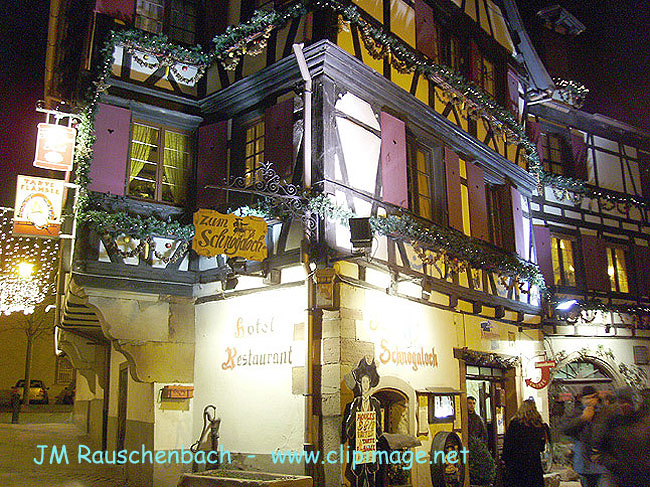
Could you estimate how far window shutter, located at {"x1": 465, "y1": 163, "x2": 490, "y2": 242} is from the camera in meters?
11.5

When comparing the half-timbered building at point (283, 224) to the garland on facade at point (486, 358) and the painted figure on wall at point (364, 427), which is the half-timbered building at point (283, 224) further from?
the painted figure on wall at point (364, 427)

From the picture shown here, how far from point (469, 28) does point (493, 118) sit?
6.29 ft

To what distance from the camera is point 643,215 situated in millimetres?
16969

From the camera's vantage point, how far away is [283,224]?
868 cm

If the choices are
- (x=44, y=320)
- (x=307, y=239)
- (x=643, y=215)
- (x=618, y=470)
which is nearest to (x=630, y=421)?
(x=618, y=470)

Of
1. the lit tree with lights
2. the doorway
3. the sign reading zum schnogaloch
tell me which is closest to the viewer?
the sign reading zum schnogaloch

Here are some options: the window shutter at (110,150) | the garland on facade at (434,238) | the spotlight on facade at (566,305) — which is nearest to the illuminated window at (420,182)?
the garland on facade at (434,238)

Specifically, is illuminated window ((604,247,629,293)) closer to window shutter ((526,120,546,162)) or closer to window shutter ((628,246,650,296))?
window shutter ((628,246,650,296))

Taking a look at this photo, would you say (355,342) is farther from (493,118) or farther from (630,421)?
(493,118)

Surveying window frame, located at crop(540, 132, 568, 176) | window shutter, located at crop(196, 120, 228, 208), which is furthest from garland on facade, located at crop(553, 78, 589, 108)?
window shutter, located at crop(196, 120, 228, 208)

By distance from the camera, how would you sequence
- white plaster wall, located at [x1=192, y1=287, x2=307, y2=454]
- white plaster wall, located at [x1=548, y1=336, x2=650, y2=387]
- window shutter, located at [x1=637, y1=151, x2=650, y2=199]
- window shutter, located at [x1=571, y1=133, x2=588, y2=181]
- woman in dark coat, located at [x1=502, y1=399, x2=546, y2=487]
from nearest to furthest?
1. woman in dark coat, located at [x1=502, y1=399, x2=546, y2=487]
2. white plaster wall, located at [x1=192, y1=287, x2=307, y2=454]
3. white plaster wall, located at [x1=548, y1=336, x2=650, y2=387]
4. window shutter, located at [x1=571, y1=133, x2=588, y2=181]
5. window shutter, located at [x1=637, y1=151, x2=650, y2=199]

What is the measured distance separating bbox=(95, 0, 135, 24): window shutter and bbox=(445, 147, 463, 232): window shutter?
5798 millimetres

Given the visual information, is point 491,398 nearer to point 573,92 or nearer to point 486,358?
point 486,358

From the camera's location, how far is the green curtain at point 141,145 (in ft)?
31.7
